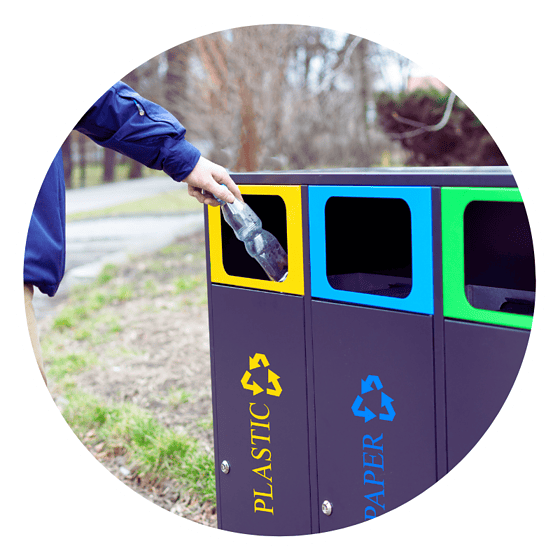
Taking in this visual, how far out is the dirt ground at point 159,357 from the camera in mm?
3650

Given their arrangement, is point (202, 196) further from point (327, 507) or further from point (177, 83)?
point (177, 83)

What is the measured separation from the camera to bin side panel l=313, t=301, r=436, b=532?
2.18 meters

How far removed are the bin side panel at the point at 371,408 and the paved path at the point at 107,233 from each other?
14.9ft

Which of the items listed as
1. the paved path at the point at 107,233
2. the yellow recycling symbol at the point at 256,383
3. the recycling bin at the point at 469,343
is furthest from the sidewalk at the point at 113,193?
the recycling bin at the point at 469,343

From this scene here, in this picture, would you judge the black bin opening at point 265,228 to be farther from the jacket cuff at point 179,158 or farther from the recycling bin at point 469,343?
the recycling bin at point 469,343

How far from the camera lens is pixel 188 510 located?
3.27 m

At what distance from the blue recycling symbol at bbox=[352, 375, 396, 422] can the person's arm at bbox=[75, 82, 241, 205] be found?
0.81 m

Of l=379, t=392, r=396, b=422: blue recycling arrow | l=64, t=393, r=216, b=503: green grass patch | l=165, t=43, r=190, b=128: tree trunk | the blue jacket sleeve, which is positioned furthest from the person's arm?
l=165, t=43, r=190, b=128: tree trunk

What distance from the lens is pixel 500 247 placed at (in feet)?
8.25

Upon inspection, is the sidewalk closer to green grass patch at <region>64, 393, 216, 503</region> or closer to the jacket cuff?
green grass patch at <region>64, 393, 216, 503</region>

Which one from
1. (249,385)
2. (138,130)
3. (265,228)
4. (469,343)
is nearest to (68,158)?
(265,228)

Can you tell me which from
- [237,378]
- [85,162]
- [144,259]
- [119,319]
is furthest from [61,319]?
[85,162]

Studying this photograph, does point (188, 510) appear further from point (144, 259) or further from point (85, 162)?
point (85, 162)
